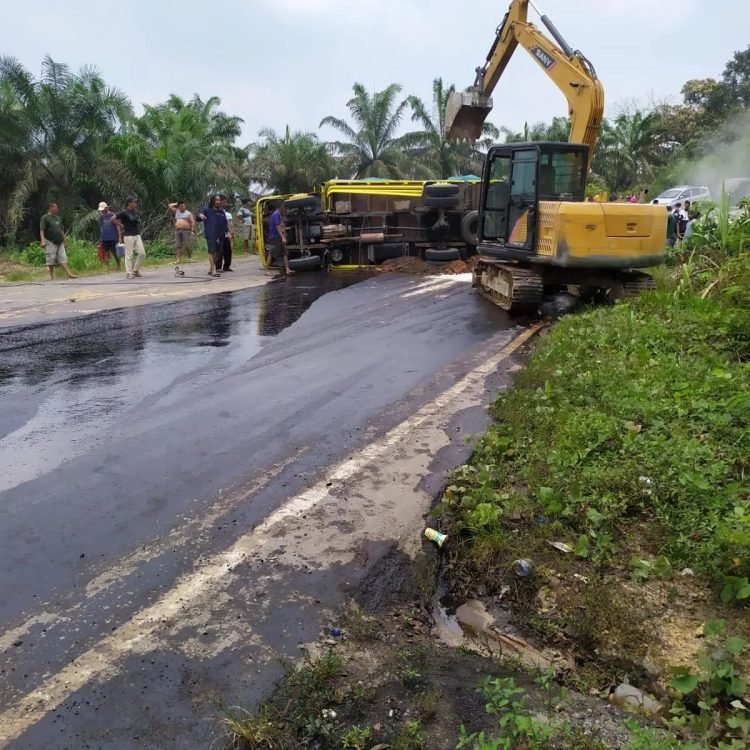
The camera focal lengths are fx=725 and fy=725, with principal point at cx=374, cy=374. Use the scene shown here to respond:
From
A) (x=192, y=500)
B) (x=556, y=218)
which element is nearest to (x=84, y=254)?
(x=556, y=218)

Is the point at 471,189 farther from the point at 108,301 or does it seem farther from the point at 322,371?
the point at 322,371

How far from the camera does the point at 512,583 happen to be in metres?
3.89

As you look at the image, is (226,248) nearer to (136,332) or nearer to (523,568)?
(136,332)

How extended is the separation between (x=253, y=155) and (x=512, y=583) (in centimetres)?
3581

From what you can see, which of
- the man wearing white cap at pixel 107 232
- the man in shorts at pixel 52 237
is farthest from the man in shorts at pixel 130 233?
the man wearing white cap at pixel 107 232

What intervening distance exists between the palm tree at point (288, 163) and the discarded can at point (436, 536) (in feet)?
109

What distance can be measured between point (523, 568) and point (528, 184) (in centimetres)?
898

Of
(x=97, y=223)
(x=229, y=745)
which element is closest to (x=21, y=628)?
(x=229, y=745)

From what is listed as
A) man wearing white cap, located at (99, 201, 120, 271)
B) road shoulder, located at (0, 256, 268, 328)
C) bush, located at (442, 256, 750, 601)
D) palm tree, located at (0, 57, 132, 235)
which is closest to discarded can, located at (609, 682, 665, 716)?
bush, located at (442, 256, 750, 601)

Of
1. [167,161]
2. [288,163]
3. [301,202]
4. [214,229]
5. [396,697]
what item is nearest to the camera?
[396,697]

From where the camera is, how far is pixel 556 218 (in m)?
10.7

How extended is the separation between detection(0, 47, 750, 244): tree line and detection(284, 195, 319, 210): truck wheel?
31.5ft

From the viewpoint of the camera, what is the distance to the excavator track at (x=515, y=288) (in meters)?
10.9

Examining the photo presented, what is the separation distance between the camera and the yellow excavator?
1065 cm
